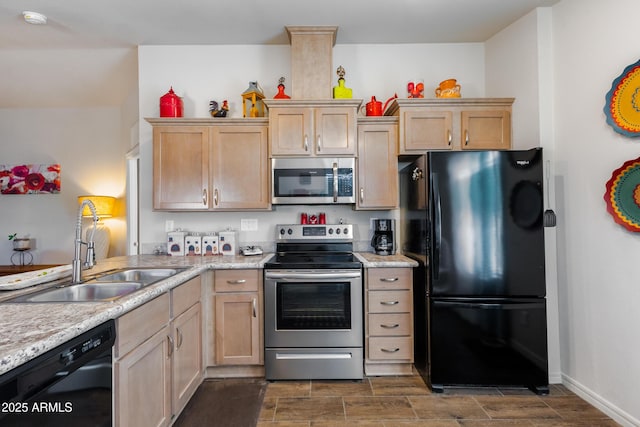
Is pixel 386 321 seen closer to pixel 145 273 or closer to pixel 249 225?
pixel 249 225

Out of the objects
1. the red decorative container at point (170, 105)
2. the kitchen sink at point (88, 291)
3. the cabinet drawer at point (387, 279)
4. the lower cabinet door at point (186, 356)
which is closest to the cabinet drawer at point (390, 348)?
the cabinet drawer at point (387, 279)

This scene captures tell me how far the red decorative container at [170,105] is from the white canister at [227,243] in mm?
1154

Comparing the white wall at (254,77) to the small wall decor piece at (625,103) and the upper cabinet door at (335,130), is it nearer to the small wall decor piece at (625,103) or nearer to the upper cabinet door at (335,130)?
the upper cabinet door at (335,130)

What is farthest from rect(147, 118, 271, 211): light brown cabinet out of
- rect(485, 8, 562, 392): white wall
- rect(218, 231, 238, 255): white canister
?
rect(485, 8, 562, 392): white wall

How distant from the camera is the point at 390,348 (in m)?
2.31

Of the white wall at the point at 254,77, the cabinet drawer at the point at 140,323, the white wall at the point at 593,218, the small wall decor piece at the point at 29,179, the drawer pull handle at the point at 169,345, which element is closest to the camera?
the cabinet drawer at the point at 140,323

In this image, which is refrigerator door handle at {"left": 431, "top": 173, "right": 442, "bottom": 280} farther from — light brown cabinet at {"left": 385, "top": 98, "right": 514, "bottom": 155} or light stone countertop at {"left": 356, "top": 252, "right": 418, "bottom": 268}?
light brown cabinet at {"left": 385, "top": 98, "right": 514, "bottom": 155}

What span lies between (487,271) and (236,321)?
185cm

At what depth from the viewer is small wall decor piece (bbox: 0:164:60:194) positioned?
407 centimetres

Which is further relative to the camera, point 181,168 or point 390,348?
point 181,168

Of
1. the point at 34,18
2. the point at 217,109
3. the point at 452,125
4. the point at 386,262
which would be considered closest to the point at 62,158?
the point at 34,18

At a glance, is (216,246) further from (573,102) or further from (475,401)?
(573,102)

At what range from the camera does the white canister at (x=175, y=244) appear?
2.70 meters

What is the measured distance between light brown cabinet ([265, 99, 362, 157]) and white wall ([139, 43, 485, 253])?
0.52m
